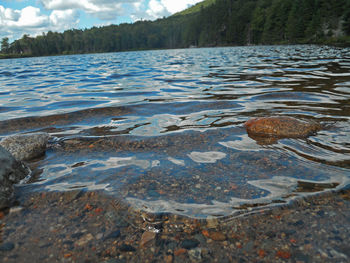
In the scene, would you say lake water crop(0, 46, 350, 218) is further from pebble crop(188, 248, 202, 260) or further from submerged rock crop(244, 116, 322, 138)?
pebble crop(188, 248, 202, 260)

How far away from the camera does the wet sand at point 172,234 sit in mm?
1723

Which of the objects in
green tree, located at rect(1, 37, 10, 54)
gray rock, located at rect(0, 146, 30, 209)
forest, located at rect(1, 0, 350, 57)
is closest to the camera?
gray rock, located at rect(0, 146, 30, 209)

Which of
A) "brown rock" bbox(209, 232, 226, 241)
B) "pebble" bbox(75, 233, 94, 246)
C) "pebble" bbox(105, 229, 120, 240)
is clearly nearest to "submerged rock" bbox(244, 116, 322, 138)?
"brown rock" bbox(209, 232, 226, 241)

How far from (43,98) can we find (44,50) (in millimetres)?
134481

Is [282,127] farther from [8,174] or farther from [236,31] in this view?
[236,31]

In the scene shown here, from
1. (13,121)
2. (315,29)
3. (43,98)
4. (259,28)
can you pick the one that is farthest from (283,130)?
(259,28)

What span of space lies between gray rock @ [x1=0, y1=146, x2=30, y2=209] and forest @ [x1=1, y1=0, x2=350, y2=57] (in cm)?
5014

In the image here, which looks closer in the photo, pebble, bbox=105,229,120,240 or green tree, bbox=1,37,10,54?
pebble, bbox=105,229,120,240

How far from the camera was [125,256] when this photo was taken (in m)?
1.75

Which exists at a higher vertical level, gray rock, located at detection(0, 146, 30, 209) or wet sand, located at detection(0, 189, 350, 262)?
gray rock, located at detection(0, 146, 30, 209)

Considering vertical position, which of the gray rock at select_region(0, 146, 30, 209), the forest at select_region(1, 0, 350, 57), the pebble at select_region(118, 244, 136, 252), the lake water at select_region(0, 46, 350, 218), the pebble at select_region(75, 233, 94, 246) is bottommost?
the pebble at select_region(118, 244, 136, 252)

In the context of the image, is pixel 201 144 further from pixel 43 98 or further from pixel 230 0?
pixel 230 0

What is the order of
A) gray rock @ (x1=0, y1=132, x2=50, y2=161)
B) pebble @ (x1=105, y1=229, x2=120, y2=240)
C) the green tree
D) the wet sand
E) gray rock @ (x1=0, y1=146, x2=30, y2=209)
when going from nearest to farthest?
1. the wet sand
2. pebble @ (x1=105, y1=229, x2=120, y2=240)
3. gray rock @ (x1=0, y1=146, x2=30, y2=209)
4. gray rock @ (x1=0, y1=132, x2=50, y2=161)
5. the green tree

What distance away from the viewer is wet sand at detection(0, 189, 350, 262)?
172 cm
